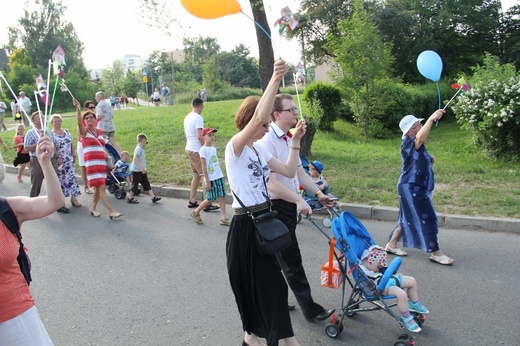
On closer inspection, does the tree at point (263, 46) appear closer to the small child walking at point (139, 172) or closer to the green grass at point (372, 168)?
the green grass at point (372, 168)

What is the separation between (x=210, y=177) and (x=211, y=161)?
29cm

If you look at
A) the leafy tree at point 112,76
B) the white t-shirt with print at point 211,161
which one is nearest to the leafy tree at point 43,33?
the leafy tree at point 112,76

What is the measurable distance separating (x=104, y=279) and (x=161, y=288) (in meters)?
0.78

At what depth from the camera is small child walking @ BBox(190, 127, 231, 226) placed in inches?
269

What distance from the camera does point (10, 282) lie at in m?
2.09

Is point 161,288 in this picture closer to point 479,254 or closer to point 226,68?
point 479,254

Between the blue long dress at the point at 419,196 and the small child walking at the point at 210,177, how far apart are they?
283 cm

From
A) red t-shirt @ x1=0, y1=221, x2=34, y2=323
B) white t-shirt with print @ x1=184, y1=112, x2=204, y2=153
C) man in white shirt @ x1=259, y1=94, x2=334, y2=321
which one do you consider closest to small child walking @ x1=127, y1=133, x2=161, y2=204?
white t-shirt with print @ x1=184, y1=112, x2=204, y2=153

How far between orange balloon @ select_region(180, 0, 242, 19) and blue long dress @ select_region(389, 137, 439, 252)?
9.71 ft

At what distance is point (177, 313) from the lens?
422cm

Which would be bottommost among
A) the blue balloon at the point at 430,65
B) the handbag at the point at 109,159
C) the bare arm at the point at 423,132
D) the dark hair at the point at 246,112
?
the handbag at the point at 109,159

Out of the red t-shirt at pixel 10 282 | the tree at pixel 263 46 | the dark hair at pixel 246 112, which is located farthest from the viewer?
the tree at pixel 263 46

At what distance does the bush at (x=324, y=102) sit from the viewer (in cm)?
1575

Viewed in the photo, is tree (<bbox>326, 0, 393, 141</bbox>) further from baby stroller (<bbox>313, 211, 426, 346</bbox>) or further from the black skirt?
the black skirt
